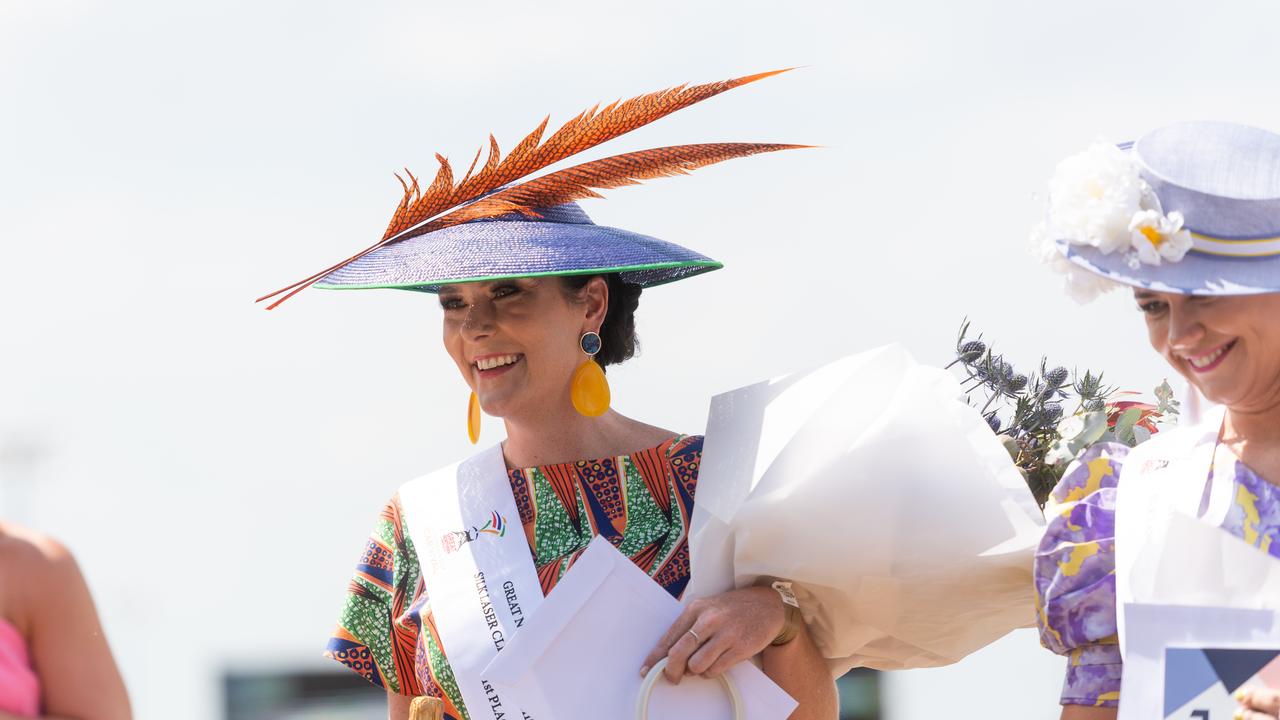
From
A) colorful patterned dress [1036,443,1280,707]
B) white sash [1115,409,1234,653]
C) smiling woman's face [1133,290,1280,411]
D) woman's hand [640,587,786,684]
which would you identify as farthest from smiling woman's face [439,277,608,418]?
smiling woman's face [1133,290,1280,411]

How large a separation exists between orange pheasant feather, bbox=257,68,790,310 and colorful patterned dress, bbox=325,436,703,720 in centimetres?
53

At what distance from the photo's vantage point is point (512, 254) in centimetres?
334

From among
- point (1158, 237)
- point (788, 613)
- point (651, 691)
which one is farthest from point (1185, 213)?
point (651, 691)

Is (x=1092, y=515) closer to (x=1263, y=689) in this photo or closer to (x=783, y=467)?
(x=1263, y=689)

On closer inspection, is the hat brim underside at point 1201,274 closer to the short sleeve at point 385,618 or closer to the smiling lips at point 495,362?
the smiling lips at point 495,362

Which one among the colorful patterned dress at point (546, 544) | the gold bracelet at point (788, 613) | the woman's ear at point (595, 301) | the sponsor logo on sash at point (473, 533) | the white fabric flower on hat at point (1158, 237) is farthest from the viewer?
the woman's ear at point (595, 301)

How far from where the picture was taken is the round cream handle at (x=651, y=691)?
313 cm

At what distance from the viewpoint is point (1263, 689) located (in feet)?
8.09

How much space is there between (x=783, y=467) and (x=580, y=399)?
485 millimetres

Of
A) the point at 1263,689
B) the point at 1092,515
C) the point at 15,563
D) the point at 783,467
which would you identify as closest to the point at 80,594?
the point at 15,563

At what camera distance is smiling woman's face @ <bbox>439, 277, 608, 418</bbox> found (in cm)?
342

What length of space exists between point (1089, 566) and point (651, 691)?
0.85 metres

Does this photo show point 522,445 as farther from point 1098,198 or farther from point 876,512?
point 1098,198

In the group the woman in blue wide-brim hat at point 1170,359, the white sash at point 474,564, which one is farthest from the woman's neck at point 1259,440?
the white sash at point 474,564
